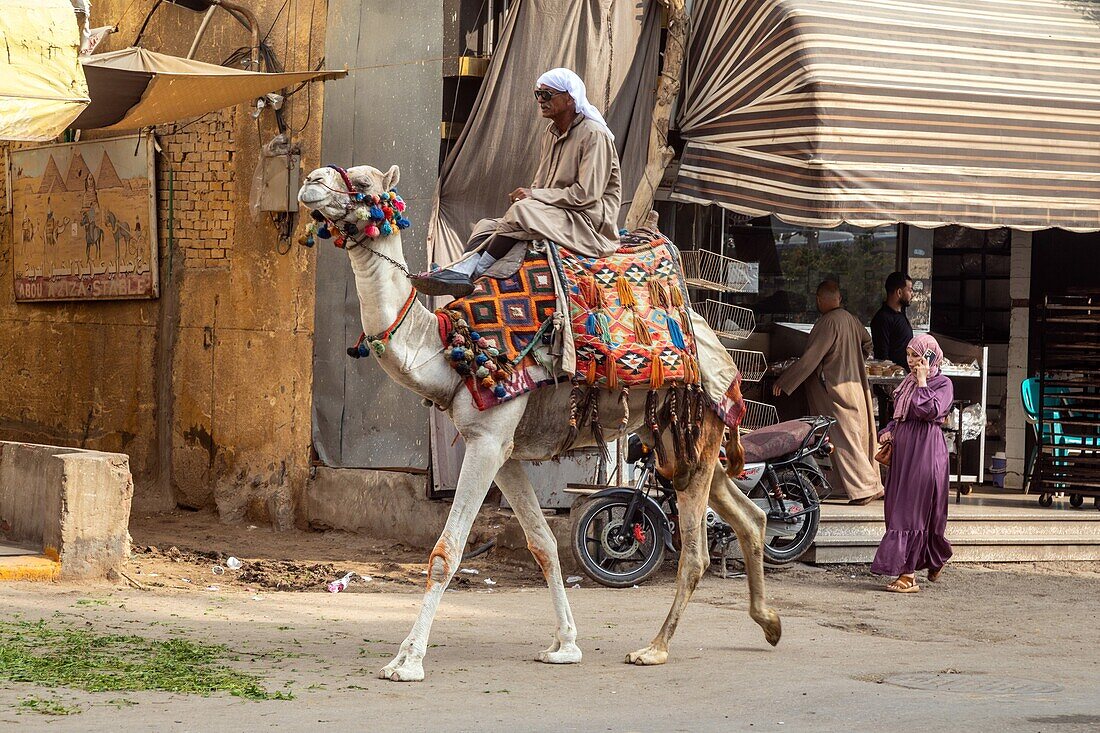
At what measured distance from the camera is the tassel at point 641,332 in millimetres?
6668

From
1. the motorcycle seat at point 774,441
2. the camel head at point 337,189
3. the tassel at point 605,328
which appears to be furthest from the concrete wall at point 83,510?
the motorcycle seat at point 774,441

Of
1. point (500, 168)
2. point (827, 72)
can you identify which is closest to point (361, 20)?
point (500, 168)

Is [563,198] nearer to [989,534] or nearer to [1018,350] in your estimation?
[989,534]

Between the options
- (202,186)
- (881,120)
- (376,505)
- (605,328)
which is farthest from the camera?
(202,186)

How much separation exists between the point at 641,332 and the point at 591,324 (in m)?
0.30

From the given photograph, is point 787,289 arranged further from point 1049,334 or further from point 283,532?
point 283,532

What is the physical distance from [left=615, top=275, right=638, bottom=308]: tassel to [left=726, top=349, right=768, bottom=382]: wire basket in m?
4.52

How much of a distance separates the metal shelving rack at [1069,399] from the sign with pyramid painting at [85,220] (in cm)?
832

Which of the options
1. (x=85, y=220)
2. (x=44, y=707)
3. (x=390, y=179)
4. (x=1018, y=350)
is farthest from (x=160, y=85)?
(x=1018, y=350)

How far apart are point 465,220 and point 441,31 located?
1.63 meters

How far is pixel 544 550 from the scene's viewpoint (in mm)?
6477

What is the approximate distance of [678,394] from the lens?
693 cm

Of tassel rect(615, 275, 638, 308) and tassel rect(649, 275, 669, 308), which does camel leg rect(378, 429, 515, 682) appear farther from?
tassel rect(649, 275, 669, 308)

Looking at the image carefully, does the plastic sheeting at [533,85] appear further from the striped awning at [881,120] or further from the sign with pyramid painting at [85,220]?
the sign with pyramid painting at [85,220]
